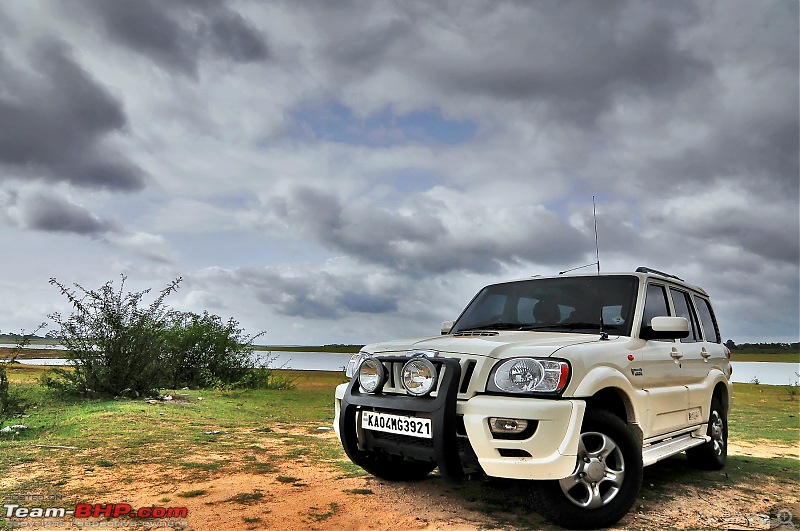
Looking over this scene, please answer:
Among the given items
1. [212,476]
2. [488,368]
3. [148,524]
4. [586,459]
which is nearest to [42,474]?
[212,476]

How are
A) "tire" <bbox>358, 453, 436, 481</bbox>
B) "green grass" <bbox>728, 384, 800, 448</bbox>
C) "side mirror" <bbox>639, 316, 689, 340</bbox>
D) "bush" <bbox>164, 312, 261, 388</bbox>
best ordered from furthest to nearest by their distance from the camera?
"bush" <bbox>164, 312, 261, 388</bbox>
"green grass" <bbox>728, 384, 800, 448</bbox>
"tire" <bbox>358, 453, 436, 481</bbox>
"side mirror" <bbox>639, 316, 689, 340</bbox>

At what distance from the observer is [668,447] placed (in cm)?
517

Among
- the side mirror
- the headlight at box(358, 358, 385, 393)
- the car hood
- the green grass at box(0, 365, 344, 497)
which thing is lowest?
the green grass at box(0, 365, 344, 497)

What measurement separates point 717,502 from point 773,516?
1.44 feet

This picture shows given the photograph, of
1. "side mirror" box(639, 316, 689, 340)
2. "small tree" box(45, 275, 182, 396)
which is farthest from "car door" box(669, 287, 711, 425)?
"small tree" box(45, 275, 182, 396)

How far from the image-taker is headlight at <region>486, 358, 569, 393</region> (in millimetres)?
3988

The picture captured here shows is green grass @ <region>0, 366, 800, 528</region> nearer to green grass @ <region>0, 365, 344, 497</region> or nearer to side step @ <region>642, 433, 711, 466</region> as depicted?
green grass @ <region>0, 365, 344, 497</region>

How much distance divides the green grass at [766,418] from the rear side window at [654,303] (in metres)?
4.64

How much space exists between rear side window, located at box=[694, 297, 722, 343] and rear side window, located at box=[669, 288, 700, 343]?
305 mm

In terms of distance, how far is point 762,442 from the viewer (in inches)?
354

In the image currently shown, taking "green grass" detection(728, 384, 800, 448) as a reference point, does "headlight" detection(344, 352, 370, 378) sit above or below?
above

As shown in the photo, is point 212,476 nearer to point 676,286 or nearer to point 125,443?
point 125,443

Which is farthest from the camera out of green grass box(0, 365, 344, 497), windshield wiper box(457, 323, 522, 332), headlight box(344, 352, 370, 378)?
green grass box(0, 365, 344, 497)

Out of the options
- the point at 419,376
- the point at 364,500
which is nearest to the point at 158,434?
the point at 364,500
